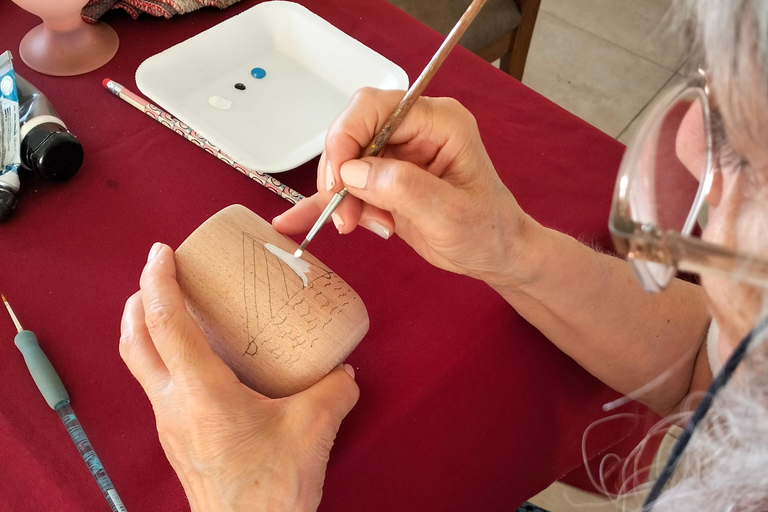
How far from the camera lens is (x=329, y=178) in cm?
58

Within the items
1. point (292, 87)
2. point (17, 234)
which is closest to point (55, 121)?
point (17, 234)

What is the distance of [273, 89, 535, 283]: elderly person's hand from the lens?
53 centimetres

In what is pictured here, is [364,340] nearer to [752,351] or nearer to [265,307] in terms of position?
[265,307]

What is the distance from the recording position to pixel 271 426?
50 cm

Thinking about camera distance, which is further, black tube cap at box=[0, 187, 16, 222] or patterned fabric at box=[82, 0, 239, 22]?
patterned fabric at box=[82, 0, 239, 22]

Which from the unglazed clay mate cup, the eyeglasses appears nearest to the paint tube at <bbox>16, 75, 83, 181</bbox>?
the unglazed clay mate cup

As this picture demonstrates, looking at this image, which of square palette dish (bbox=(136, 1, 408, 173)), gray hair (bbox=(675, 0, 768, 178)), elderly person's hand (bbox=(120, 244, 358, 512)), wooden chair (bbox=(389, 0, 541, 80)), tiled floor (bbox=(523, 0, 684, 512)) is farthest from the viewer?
tiled floor (bbox=(523, 0, 684, 512))

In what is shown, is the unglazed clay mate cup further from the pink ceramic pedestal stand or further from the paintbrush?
the pink ceramic pedestal stand

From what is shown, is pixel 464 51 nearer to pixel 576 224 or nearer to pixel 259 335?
pixel 576 224

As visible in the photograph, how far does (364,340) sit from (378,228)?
12 centimetres


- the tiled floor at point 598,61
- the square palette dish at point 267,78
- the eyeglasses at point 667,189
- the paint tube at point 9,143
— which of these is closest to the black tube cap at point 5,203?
the paint tube at point 9,143

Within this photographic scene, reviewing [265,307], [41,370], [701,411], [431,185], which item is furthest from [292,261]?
[701,411]

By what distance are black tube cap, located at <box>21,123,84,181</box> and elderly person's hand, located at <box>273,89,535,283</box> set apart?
27 centimetres

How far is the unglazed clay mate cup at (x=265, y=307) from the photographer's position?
0.53m
